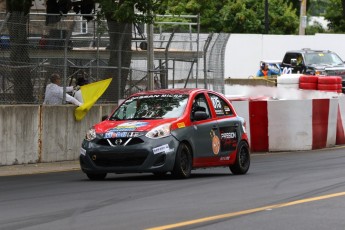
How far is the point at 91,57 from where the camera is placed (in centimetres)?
2316

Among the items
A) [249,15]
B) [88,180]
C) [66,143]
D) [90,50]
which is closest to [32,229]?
[88,180]

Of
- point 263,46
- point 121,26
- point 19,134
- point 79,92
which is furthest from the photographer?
point 263,46

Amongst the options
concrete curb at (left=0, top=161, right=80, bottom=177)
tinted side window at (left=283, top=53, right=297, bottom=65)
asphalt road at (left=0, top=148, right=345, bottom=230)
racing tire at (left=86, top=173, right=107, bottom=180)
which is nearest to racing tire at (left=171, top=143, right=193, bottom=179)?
asphalt road at (left=0, top=148, right=345, bottom=230)

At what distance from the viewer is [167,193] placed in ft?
47.2

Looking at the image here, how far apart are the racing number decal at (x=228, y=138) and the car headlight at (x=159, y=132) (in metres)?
1.64

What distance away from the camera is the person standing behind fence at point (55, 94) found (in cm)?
2200

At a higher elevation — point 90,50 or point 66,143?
point 90,50

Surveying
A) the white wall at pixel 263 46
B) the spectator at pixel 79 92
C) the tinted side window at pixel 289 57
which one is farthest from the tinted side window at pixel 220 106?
the white wall at pixel 263 46

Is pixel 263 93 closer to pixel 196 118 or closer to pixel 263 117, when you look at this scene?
pixel 263 117

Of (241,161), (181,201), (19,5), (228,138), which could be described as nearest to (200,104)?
(228,138)

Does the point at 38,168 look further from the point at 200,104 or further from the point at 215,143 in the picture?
the point at 215,143

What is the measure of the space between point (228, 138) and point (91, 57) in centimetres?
600

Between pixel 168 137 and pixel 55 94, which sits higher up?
pixel 55 94

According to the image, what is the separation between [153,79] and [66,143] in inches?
141
